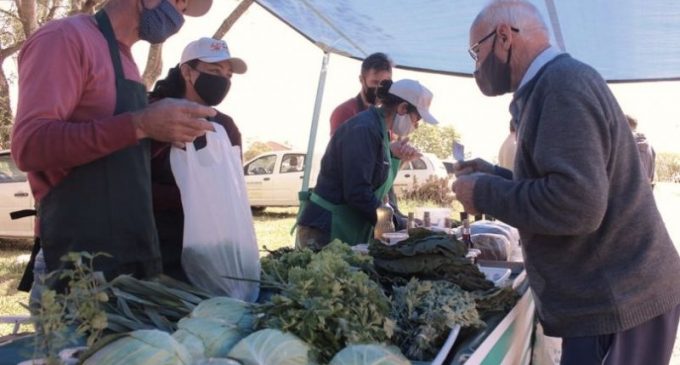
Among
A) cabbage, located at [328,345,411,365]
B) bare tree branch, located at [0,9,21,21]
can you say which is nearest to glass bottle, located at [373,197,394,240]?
cabbage, located at [328,345,411,365]

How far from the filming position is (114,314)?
146 cm

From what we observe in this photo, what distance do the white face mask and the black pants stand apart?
6.24ft

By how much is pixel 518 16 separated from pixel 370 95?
92.5 inches

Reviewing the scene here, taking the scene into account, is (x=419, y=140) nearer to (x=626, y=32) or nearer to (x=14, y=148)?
(x=626, y=32)

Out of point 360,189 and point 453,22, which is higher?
point 453,22

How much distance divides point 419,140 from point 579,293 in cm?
2978

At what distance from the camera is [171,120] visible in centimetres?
172

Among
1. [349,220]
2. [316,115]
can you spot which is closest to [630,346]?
[349,220]

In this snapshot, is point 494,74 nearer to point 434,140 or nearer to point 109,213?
point 109,213

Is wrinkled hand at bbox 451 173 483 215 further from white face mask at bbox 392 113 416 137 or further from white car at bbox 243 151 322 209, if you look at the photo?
white car at bbox 243 151 322 209

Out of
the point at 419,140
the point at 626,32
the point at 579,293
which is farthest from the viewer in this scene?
the point at 419,140

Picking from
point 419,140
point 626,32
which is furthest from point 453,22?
point 419,140

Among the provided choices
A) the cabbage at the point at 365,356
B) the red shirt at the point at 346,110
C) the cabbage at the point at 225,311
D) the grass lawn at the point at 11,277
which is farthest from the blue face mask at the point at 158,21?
the red shirt at the point at 346,110

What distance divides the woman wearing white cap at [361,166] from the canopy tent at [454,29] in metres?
1.16
